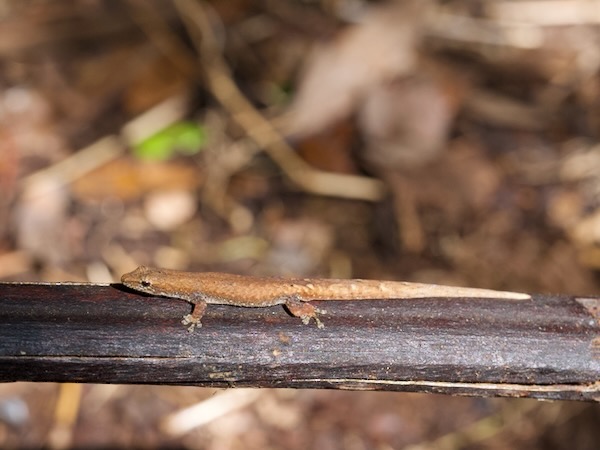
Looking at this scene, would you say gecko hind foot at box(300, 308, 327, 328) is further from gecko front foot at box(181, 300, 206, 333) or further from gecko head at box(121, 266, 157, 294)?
gecko head at box(121, 266, 157, 294)

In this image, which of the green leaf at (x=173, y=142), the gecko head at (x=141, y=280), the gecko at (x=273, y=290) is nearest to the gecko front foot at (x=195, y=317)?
the gecko at (x=273, y=290)

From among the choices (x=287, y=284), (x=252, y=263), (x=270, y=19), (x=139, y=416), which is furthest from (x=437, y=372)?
(x=270, y=19)

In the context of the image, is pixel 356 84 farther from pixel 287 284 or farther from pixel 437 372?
pixel 437 372

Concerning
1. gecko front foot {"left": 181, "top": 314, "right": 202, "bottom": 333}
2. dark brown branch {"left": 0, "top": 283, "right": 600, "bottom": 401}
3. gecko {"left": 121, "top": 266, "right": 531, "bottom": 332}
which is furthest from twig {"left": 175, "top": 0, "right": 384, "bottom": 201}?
Answer: gecko front foot {"left": 181, "top": 314, "right": 202, "bottom": 333}

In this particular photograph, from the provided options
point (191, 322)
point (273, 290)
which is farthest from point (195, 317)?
point (273, 290)

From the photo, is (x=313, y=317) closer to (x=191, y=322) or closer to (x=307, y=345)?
(x=307, y=345)

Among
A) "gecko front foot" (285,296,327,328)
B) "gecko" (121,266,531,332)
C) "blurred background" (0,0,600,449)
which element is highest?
"blurred background" (0,0,600,449)
